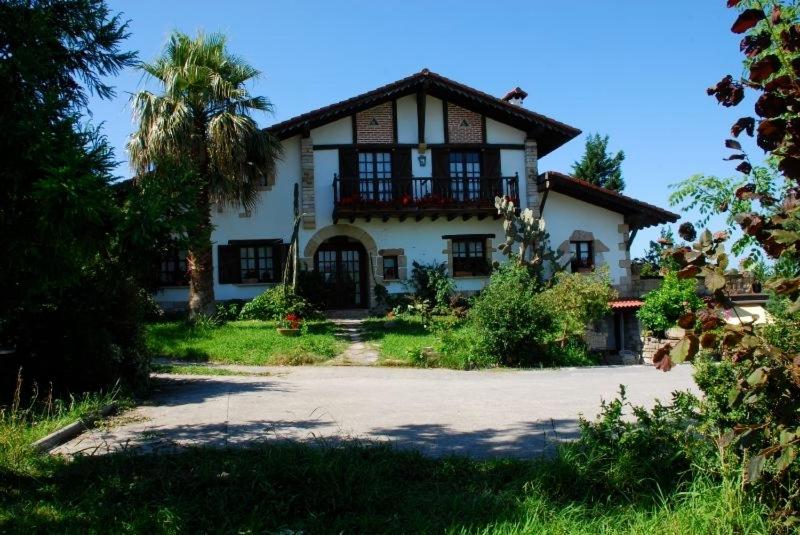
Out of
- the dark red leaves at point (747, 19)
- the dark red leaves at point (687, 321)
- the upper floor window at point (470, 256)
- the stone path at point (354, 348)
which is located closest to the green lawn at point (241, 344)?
the stone path at point (354, 348)

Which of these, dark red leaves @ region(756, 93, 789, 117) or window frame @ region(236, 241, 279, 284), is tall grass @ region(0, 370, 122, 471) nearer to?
dark red leaves @ region(756, 93, 789, 117)

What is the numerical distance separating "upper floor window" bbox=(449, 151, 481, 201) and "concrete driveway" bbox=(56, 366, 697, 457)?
31.9 ft

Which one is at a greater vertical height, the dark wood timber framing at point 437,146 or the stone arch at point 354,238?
the dark wood timber framing at point 437,146

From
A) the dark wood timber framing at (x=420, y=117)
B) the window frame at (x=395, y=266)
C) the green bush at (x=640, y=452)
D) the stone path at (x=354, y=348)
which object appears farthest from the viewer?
the window frame at (x=395, y=266)

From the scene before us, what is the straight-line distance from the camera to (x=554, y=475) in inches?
178

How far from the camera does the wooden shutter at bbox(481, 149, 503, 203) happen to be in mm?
21188

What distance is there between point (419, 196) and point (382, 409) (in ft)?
44.1

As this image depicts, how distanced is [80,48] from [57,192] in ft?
8.95

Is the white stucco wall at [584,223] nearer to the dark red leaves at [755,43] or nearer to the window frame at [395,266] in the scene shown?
the window frame at [395,266]

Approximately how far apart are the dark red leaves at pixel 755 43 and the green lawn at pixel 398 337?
419 inches

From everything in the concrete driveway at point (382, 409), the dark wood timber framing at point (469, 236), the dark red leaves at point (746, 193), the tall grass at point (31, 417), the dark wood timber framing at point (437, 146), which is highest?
the dark wood timber framing at point (437, 146)

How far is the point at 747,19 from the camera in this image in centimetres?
280

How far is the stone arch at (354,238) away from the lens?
20641 mm

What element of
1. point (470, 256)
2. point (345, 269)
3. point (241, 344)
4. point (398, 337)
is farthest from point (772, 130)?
point (345, 269)
